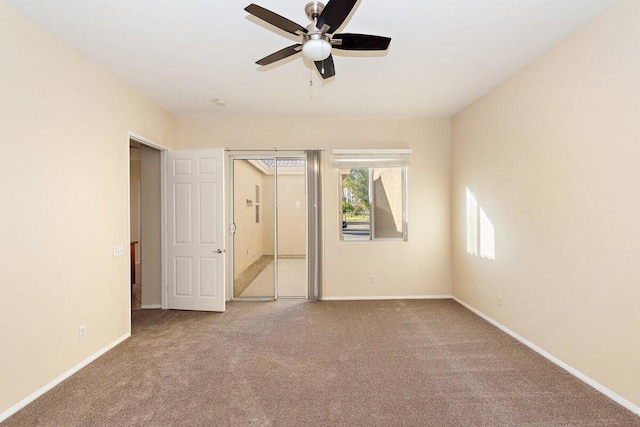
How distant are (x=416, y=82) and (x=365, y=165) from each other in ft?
4.84

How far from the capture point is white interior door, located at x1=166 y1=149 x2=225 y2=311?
3.99 meters

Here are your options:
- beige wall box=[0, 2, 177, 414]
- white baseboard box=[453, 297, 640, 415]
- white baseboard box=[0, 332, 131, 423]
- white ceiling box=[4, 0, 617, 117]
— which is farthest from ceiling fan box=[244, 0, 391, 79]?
white baseboard box=[0, 332, 131, 423]

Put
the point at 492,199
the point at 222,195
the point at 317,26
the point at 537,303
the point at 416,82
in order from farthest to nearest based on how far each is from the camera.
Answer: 1. the point at 222,195
2. the point at 492,199
3. the point at 416,82
4. the point at 537,303
5. the point at 317,26

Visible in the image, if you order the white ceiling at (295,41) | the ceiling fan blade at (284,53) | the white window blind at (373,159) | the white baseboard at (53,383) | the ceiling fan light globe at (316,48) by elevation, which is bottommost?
the white baseboard at (53,383)

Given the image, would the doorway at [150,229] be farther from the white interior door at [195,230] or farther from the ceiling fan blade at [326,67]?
the ceiling fan blade at [326,67]

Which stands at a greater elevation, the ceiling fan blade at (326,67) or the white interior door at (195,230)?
the ceiling fan blade at (326,67)

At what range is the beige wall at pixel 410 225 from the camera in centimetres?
452

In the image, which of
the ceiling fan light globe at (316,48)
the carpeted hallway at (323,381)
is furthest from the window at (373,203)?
the ceiling fan light globe at (316,48)

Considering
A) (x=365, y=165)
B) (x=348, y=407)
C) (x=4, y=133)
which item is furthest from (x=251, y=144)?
(x=348, y=407)

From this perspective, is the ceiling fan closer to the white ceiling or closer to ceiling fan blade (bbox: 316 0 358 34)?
ceiling fan blade (bbox: 316 0 358 34)

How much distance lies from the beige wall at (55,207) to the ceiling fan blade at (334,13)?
2.18m

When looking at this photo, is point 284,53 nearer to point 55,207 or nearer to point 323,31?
point 323,31

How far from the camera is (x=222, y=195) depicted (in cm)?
396

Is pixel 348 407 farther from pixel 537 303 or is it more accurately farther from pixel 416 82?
pixel 416 82
